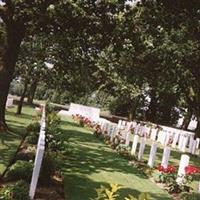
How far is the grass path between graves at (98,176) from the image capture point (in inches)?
499

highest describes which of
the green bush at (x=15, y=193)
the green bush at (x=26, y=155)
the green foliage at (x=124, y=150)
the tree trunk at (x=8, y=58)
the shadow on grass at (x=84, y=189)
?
the tree trunk at (x=8, y=58)

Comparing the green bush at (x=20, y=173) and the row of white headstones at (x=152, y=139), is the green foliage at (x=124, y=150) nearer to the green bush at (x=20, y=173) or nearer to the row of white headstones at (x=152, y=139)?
the row of white headstones at (x=152, y=139)

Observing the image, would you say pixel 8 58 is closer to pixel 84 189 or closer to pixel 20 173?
pixel 84 189

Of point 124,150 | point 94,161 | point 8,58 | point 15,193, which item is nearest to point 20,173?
point 15,193

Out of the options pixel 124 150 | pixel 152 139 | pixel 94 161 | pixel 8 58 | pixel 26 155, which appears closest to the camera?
pixel 26 155

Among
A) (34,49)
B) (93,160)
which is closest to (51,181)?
(93,160)

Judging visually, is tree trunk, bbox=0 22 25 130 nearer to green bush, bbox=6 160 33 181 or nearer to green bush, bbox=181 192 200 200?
green bush, bbox=181 192 200 200

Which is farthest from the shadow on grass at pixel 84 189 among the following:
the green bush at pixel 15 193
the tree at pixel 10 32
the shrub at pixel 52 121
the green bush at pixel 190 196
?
the tree at pixel 10 32

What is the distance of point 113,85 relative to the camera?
59250 mm

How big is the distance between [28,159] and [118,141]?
482 inches

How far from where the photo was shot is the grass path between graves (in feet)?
41.6

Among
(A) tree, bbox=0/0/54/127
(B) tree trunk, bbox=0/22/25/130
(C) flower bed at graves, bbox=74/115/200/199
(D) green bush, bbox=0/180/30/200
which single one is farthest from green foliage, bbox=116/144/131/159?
(D) green bush, bbox=0/180/30/200

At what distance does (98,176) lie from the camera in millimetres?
15125

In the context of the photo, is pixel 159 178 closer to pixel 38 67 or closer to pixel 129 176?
pixel 129 176
